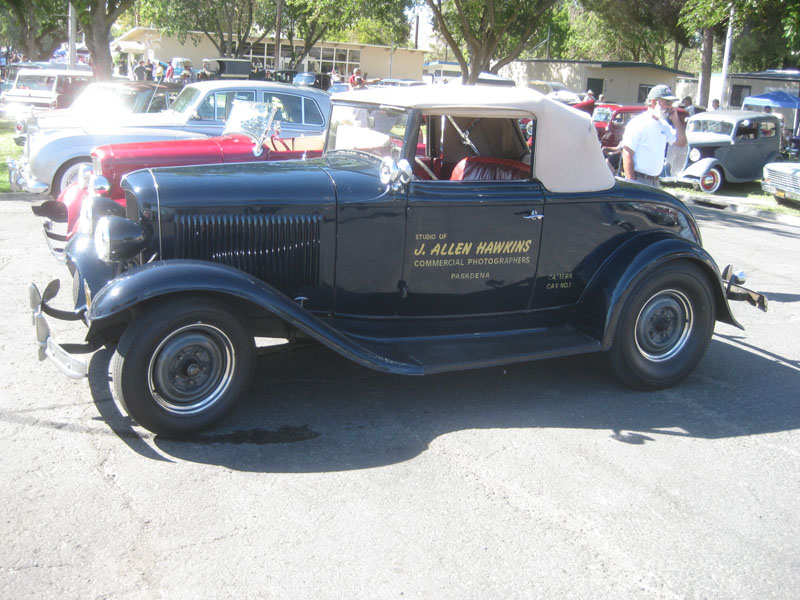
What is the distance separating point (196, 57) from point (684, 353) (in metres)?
48.2

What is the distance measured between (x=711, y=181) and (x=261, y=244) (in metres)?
13.4

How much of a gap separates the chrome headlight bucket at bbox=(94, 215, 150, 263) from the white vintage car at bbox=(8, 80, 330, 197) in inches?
216

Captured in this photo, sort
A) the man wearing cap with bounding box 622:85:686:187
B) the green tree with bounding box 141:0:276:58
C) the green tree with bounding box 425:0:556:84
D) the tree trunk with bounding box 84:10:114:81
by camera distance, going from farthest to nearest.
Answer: the green tree with bounding box 141:0:276:58 → the tree trunk with bounding box 84:10:114:81 → the green tree with bounding box 425:0:556:84 → the man wearing cap with bounding box 622:85:686:187

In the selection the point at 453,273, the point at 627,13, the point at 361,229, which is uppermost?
the point at 627,13

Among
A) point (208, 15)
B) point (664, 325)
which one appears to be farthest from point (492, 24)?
point (208, 15)

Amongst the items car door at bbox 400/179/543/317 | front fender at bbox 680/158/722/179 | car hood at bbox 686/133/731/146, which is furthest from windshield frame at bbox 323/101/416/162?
car hood at bbox 686/133/731/146

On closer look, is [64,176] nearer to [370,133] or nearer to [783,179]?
[370,133]

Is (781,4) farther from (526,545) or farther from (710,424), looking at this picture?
(526,545)

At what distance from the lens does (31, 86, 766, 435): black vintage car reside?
12.2 ft

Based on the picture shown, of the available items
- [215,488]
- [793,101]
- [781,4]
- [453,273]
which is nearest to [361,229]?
[453,273]

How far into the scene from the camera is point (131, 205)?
4.15 meters

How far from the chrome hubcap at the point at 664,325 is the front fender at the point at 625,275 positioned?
0.81 ft

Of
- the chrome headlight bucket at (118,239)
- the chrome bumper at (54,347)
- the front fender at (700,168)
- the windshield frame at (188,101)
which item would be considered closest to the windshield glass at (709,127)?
the front fender at (700,168)

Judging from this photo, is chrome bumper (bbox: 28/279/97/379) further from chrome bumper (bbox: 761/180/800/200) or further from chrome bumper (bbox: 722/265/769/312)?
chrome bumper (bbox: 761/180/800/200)
